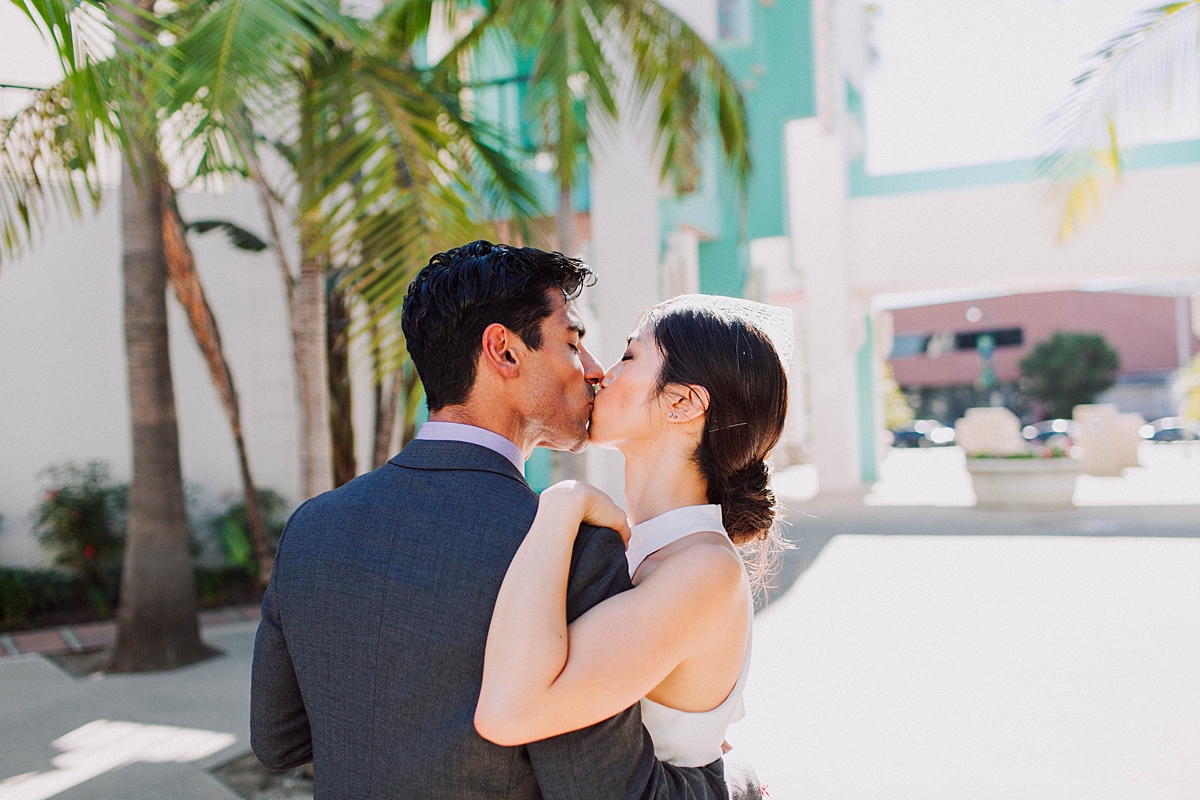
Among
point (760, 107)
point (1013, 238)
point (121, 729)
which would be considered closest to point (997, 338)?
point (1013, 238)

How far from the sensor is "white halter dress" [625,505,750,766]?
1547mm

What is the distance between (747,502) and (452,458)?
639 mm

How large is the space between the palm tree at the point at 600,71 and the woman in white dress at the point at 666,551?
4216 mm

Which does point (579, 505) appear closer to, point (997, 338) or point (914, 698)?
point (914, 698)

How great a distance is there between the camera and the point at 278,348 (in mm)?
9297

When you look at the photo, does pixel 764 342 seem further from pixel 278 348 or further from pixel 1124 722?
pixel 278 348

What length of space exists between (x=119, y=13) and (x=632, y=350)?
508cm

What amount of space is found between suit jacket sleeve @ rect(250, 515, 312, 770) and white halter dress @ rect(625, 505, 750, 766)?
61cm

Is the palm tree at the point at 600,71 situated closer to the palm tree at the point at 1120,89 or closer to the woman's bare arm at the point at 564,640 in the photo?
the palm tree at the point at 1120,89

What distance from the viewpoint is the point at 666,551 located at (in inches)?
63.0

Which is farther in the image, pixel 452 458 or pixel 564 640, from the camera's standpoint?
pixel 452 458

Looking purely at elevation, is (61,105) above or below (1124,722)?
above

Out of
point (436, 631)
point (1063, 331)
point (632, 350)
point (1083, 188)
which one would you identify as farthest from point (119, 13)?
point (1063, 331)

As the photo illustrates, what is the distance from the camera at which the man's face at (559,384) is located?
5.48 ft
